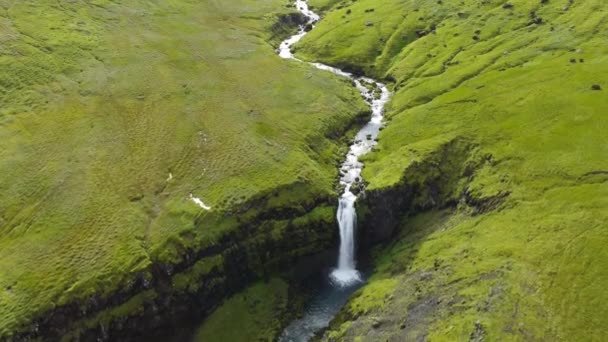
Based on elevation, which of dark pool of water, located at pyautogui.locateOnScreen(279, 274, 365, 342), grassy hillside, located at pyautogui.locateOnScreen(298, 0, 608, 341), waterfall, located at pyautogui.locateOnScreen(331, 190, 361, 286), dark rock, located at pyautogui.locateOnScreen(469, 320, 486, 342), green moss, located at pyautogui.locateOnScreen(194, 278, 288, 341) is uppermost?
grassy hillside, located at pyautogui.locateOnScreen(298, 0, 608, 341)

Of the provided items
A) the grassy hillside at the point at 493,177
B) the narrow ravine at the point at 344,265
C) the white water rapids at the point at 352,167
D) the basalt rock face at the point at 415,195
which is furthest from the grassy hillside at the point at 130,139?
the grassy hillside at the point at 493,177

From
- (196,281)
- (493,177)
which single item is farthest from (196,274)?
(493,177)

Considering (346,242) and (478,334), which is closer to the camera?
(478,334)

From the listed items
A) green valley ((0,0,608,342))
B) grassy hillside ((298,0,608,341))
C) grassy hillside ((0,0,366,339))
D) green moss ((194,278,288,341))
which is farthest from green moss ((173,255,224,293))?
grassy hillside ((298,0,608,341))

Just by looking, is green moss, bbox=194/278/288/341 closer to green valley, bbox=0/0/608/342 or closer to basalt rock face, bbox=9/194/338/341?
green valley, bbox=0/0/608/342

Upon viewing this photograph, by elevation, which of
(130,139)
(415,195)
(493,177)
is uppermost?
(493,177)

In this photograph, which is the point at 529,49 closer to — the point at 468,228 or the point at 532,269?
the point at 468,228

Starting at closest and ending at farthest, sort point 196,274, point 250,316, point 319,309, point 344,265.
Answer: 1. point 196,274
2. point 250,316
3. point 319,309
4. point 344,265

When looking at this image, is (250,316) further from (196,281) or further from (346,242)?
(346,242)
